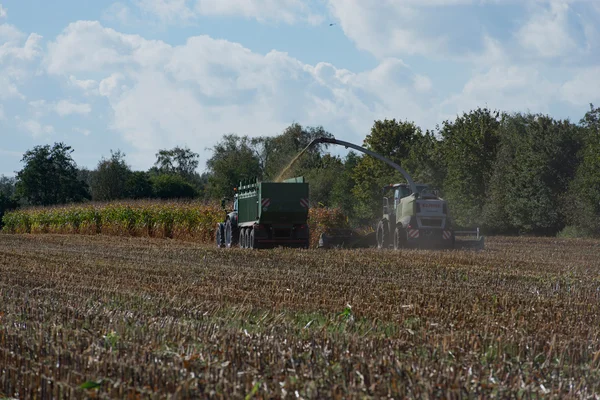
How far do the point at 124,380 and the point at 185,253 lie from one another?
16661mm

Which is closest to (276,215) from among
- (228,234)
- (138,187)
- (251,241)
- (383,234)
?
(251,241)

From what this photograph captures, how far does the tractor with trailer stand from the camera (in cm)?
2478

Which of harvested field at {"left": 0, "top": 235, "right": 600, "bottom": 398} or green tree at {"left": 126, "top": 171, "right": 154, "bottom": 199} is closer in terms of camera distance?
harvested field at {"left": 0, "top": 235, "right": 600, "bottom": 398}

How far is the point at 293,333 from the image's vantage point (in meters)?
7.93

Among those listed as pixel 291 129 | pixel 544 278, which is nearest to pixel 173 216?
pixel 544 278

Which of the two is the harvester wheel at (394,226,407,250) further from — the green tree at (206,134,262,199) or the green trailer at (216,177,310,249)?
the green tree at (206,134,262,199)

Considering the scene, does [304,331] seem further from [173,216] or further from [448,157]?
[448,157]

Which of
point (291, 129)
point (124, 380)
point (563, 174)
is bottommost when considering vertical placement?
point (124, 380)

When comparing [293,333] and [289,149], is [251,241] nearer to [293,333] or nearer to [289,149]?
[293,333]

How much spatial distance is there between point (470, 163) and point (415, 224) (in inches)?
1124

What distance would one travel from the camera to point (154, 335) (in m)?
7.50

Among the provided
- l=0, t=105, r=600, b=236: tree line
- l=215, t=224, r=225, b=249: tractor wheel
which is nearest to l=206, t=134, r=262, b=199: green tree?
l=0, t=105, r=600, b=236: tree line

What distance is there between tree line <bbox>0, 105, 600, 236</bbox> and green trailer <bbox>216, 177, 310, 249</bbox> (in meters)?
9.26

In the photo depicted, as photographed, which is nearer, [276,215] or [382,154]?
[276,215]
